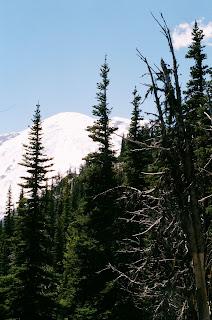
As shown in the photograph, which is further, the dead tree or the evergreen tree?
the evergreen tree

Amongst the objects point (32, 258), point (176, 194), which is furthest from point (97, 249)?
point (176, 194)

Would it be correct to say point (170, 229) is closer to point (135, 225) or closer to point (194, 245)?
point (194, 245)

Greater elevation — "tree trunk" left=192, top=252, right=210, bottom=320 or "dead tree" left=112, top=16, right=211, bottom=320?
"dead tree" left=112, top=16, right=211, bottom=320

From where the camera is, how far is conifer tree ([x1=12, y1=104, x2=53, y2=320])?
87.0 ft

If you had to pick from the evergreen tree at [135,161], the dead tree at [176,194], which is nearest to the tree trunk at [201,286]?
the dead tree at [176,194]

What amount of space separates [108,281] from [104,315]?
67.0 inches

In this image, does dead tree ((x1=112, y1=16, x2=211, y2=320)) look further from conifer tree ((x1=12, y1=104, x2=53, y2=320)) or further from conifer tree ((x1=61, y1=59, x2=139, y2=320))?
conifer tree ((x1=12, y1=104, x2=53, y2=320))

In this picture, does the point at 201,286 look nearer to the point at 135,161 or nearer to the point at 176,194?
the point at 176,194

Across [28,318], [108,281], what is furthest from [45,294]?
[108,281]

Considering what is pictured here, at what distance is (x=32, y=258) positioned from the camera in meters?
27.3

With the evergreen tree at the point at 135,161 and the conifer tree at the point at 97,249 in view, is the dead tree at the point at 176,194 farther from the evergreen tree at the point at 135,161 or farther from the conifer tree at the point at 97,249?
the evergreen tree at the point at 135,161

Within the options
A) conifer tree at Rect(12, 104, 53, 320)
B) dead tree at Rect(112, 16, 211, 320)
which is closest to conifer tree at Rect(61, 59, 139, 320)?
conifer tree at Rect(12, 104, 53, 320)

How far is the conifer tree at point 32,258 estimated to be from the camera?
26.5m

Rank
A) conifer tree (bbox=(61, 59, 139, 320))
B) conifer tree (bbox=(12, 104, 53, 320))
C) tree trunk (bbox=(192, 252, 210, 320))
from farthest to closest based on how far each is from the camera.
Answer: conifer tree (bbox=(12, 104, 53, 320)) < conifer tree (bbox=(61, 59, 139, 320)) < tree trunk (bbox=(192, 252, 210, 320))
